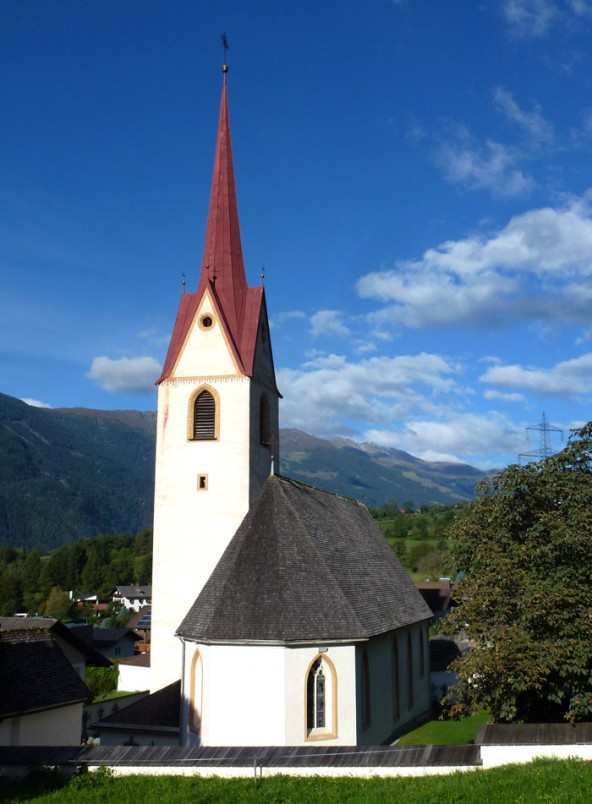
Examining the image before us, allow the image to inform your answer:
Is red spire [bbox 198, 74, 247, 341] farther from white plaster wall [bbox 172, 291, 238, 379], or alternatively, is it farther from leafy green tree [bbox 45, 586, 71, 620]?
leafy green tree [bbox 45, 586, 71, 620]

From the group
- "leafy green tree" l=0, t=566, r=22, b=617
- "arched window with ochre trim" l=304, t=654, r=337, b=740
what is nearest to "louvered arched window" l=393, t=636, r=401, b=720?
"arched window with ochre trim" l=304, t=654, r=337, b=740

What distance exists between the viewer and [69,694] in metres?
19.5

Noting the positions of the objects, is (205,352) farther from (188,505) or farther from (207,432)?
(188,505)

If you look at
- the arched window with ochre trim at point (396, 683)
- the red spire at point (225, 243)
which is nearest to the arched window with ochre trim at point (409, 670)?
the arched window with ochre trim at point (396, 683)

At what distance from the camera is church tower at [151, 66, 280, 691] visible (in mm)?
27672

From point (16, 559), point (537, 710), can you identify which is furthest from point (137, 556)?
point (537, 710)

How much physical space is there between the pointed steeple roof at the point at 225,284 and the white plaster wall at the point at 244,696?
11937 millimetres

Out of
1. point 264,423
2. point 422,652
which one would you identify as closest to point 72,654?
point 264,423

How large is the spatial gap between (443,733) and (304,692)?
9.60 metres

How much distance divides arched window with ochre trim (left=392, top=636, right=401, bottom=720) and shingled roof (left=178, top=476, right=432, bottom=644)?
3.35ft

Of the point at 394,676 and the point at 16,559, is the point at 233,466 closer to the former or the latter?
the point at 394,676

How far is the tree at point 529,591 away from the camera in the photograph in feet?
50.0

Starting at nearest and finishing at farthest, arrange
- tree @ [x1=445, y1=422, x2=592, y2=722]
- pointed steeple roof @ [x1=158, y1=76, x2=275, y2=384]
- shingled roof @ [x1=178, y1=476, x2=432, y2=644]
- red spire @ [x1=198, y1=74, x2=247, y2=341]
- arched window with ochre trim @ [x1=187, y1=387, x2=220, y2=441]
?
tree @ [x1=445, y1=422, x2=592, y2=722] → shingled roof @ [x1=178, y1=476, x2=432, y2=644] → arched window with ochre trim @ [x1=187, y1=387, x2=220, y2=441] → pointed steeple roof @ [x1=158, y1=76, x2=275, y2=384] → red spire @ [x1=198, y1=74, x2=247, y2=341]

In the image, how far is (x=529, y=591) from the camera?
51.6 feet
